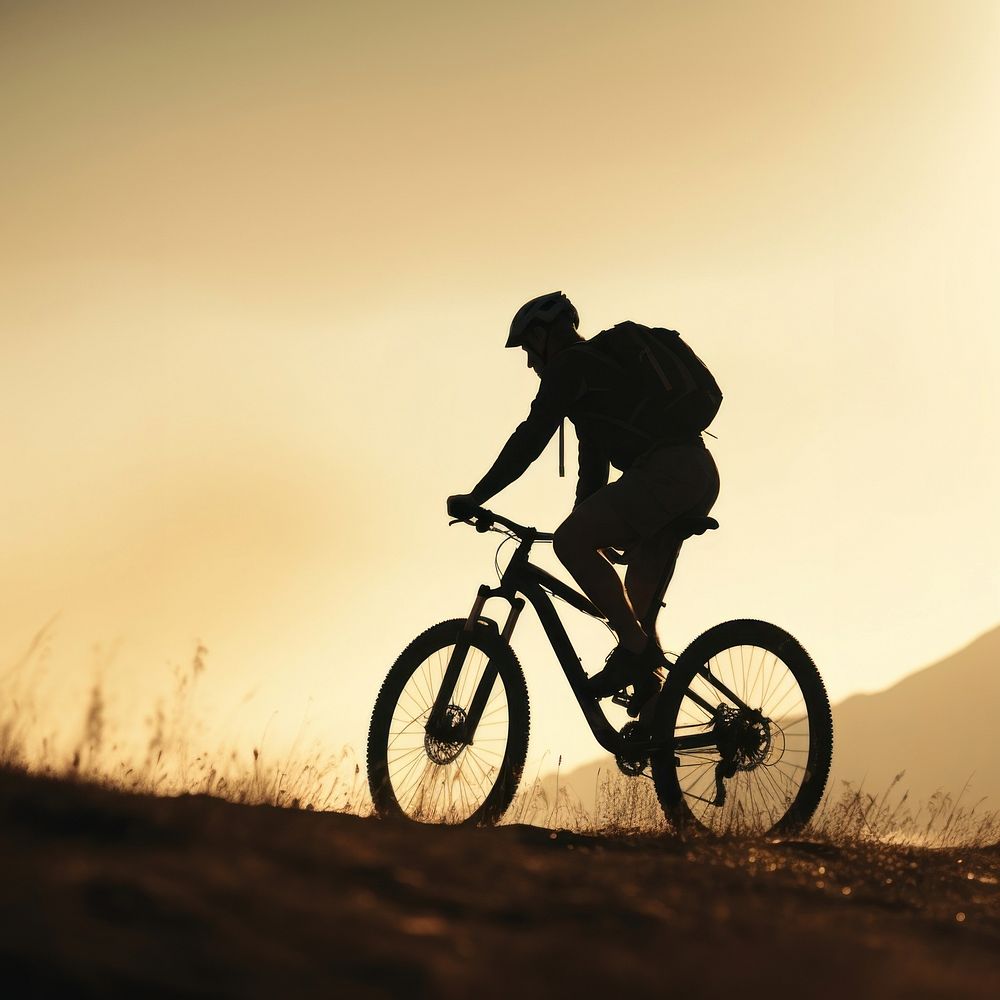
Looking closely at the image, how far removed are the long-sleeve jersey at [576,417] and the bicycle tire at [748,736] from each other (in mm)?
990

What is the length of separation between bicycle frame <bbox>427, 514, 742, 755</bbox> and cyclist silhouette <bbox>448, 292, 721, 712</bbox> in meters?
0.16

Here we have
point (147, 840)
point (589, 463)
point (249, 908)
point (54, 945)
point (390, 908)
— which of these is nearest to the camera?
point (54, 945)

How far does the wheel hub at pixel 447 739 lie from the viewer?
5938mm

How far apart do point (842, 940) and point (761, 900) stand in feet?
2.30

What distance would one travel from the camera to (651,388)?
5.64 metres

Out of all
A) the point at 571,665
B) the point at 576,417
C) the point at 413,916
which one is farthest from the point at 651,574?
the point at 413,916

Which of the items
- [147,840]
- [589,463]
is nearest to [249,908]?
[147,840]

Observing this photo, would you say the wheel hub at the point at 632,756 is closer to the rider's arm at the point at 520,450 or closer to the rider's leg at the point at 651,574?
the rider's leg at the point at 651,574

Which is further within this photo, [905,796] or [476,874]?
[905,796]

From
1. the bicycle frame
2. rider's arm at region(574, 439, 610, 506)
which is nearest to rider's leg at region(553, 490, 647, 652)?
the bicycle frame

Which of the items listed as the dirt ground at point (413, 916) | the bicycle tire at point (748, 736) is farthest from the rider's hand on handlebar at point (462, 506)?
the dirt ground at point (413, 916)

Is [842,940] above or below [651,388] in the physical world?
below

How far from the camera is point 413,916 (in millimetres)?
2867

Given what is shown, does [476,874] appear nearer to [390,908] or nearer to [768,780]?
[390,908]
